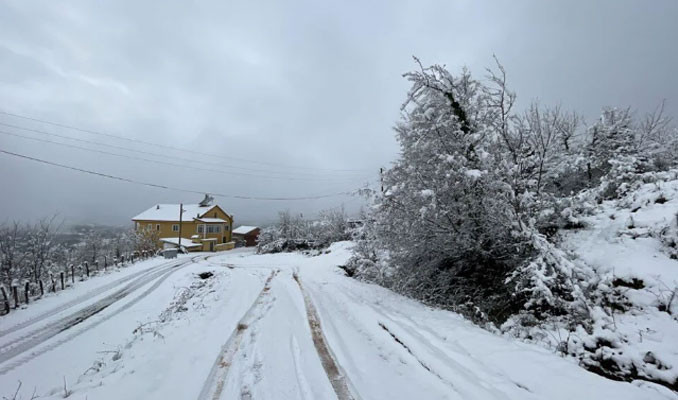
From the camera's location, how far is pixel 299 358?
13.6 feet

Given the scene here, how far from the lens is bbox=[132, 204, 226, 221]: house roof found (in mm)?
50875

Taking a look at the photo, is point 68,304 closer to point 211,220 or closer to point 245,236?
point 211,220

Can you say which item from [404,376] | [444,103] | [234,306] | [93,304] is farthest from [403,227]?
[93,304]

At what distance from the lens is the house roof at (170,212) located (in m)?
50.9

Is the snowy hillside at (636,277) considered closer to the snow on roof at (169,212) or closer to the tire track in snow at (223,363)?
the tire track in snow at (223,363)

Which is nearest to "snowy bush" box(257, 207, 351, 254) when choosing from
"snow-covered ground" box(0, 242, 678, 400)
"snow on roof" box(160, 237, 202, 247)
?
"snow on roof" box(160, 237, 202, 247)

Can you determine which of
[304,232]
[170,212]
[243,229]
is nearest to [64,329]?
[304,232]

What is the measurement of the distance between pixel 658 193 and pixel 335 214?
2730 cm

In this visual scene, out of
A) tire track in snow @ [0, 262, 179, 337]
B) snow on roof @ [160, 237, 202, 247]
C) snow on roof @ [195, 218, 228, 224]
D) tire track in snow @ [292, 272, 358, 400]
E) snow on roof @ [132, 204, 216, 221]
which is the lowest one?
tire track in snow @ [0, 262, 179, 337]

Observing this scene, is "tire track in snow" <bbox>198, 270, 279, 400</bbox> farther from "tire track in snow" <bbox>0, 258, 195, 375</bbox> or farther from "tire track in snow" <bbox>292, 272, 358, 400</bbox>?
"tire track in snow" <bbox>0, 258, 195, 375</bbox>

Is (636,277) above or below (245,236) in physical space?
above

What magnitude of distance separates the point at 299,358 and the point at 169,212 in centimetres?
5843

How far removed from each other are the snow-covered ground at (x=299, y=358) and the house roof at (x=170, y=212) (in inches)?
1829

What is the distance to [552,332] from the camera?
465cm
